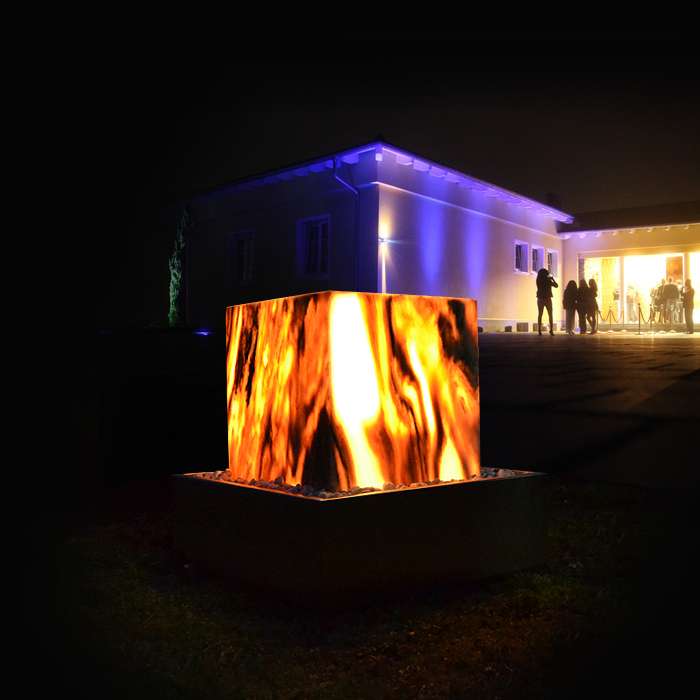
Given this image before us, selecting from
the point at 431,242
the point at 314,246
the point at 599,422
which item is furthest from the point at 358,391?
the point at 314,246

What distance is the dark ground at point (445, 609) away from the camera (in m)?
1.74

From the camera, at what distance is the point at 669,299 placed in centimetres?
2208

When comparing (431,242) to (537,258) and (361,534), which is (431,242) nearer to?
(537,258)

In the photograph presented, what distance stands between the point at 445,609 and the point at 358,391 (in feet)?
2.43

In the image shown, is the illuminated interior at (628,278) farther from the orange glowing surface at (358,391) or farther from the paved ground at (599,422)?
the orange glowing surface at (358,391)

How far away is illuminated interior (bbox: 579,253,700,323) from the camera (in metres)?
25.1

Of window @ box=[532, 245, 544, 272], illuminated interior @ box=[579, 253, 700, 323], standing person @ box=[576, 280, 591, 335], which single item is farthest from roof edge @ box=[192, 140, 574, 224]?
illuminated interior @ box=[579, 253, 700, 323]

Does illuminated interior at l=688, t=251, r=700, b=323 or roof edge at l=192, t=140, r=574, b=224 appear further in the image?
illuminated interior at l=688, t=251, r=700, b=323

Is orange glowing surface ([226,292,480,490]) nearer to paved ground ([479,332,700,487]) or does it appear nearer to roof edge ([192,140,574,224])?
paved ground ([479,332,700,487])

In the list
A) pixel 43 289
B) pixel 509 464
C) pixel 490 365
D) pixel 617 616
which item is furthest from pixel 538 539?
pixel 43 289

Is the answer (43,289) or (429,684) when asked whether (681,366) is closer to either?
(429,684)

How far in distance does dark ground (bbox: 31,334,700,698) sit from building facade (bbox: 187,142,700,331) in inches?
498

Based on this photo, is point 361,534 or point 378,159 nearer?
point 361,534

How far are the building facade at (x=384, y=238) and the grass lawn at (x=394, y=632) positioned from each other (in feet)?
45.9
